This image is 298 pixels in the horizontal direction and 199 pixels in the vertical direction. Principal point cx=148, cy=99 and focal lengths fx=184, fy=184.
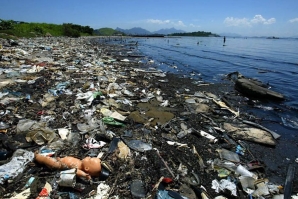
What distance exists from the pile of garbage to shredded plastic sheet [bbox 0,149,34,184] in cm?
2

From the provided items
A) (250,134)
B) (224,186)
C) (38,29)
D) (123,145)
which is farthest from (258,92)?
(38,29)

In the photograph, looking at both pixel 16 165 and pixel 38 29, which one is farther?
pixel 38 29

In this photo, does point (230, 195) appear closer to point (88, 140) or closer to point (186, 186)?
point (186, 186)

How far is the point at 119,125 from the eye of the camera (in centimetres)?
543

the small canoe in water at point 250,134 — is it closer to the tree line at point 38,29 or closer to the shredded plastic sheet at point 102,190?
the shredded plastic sheet at point 102,190

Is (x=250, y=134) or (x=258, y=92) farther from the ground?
(x=258, y=92)

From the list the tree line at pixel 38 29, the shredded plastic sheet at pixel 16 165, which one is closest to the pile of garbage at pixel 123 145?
the shredded plastic sheet at pixel 16 165

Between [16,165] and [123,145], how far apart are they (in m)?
2.12

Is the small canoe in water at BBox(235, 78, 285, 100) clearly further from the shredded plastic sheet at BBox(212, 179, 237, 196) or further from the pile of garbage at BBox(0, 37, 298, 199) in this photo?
the shredded plastic sheet at BBox(212, 179, 237, 196)

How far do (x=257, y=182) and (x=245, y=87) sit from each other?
23.9 ft

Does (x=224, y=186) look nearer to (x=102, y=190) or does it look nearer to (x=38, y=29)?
(x=102, y=190)

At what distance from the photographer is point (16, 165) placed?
3.44 m

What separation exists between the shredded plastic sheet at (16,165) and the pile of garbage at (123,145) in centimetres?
2

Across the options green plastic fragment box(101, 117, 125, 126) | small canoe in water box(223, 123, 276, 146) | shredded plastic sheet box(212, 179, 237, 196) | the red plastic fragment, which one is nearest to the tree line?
green plastic fragment box(101, 117, 125, 126)
